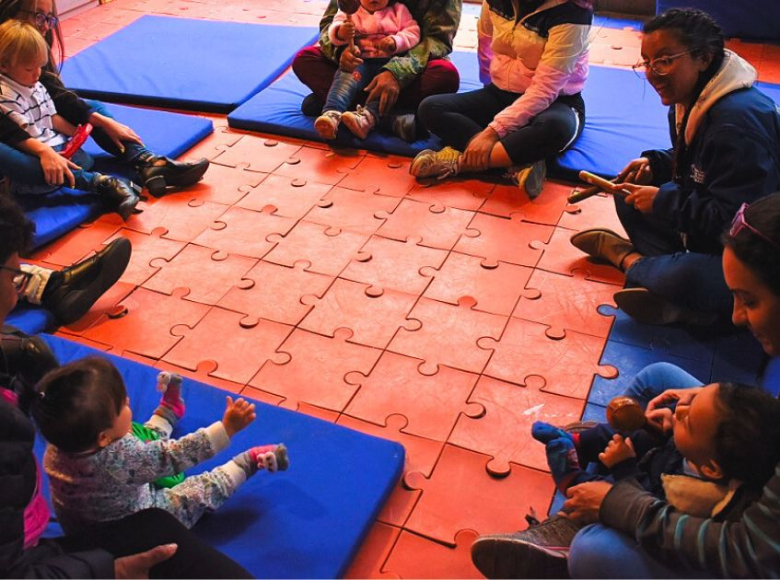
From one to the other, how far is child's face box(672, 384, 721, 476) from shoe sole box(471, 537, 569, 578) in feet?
1.03

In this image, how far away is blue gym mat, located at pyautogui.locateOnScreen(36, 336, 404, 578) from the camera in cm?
150

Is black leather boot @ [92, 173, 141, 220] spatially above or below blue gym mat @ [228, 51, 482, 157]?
above

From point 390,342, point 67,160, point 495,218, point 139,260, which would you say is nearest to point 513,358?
point 390,342

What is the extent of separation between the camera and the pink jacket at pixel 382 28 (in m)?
3.10

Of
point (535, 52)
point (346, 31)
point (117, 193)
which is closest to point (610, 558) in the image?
point (535, 52)

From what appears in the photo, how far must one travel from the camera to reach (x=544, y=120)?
2736 mm

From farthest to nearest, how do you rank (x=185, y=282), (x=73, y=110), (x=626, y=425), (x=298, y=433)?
(x=73, y=110), (x=185, y=282), (x=298, y=433), (x=626, y=425)

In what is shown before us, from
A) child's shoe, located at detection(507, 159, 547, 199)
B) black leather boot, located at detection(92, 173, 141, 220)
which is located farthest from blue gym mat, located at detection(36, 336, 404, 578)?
child's shoe, located at detection(507, 159, 547, 199)

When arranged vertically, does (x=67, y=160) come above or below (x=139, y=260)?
above

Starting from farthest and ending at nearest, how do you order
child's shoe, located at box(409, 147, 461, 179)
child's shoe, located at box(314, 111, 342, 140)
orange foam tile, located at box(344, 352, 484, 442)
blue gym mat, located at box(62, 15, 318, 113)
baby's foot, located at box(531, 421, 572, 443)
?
1. blue gym mat, located at box(62, 15, 318, 113)
2. child's shoe, located at box(314, 111, 342, 140)
3. child's shoe, located at box(409, 147, 461, 179)
4. orange foam tile, located at box(344, 352, 484, 442)
5. baby's foot, located at box(531, 421, 572, 443)

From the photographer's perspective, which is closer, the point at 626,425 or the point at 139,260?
the point at 626,425

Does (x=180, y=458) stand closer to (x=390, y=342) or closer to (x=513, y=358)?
(x=390, y=342)

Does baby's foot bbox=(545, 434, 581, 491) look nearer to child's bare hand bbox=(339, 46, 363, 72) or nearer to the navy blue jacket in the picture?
the navy blue jacket

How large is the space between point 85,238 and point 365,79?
1.29 meters
